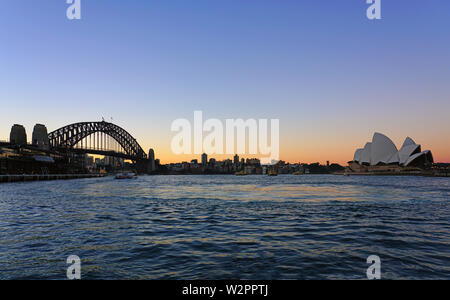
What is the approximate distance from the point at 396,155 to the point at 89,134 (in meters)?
165

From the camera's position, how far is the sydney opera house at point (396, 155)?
155375mm

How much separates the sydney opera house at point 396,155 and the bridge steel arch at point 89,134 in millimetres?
136651

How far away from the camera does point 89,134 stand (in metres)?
160

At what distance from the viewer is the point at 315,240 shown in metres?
11.2

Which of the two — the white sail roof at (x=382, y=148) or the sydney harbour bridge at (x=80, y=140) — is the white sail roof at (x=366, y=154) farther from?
the sydney harbour bridge at (x=80, y=140)

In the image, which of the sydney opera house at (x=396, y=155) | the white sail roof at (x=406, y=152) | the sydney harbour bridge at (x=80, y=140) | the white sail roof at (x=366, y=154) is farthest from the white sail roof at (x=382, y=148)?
the sydney harbour bridge at (x=80, y=140)

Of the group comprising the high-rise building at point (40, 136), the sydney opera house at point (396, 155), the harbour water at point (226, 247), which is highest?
the high-rise building at point (40, 136)

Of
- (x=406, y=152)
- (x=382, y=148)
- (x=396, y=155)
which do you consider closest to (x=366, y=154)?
(x=382, y=148)

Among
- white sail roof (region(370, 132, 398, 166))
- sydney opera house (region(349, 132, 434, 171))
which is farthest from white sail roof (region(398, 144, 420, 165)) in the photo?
white sail roof (region(370, 132, 398, 166))

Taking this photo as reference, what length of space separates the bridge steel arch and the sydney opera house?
137 metres
